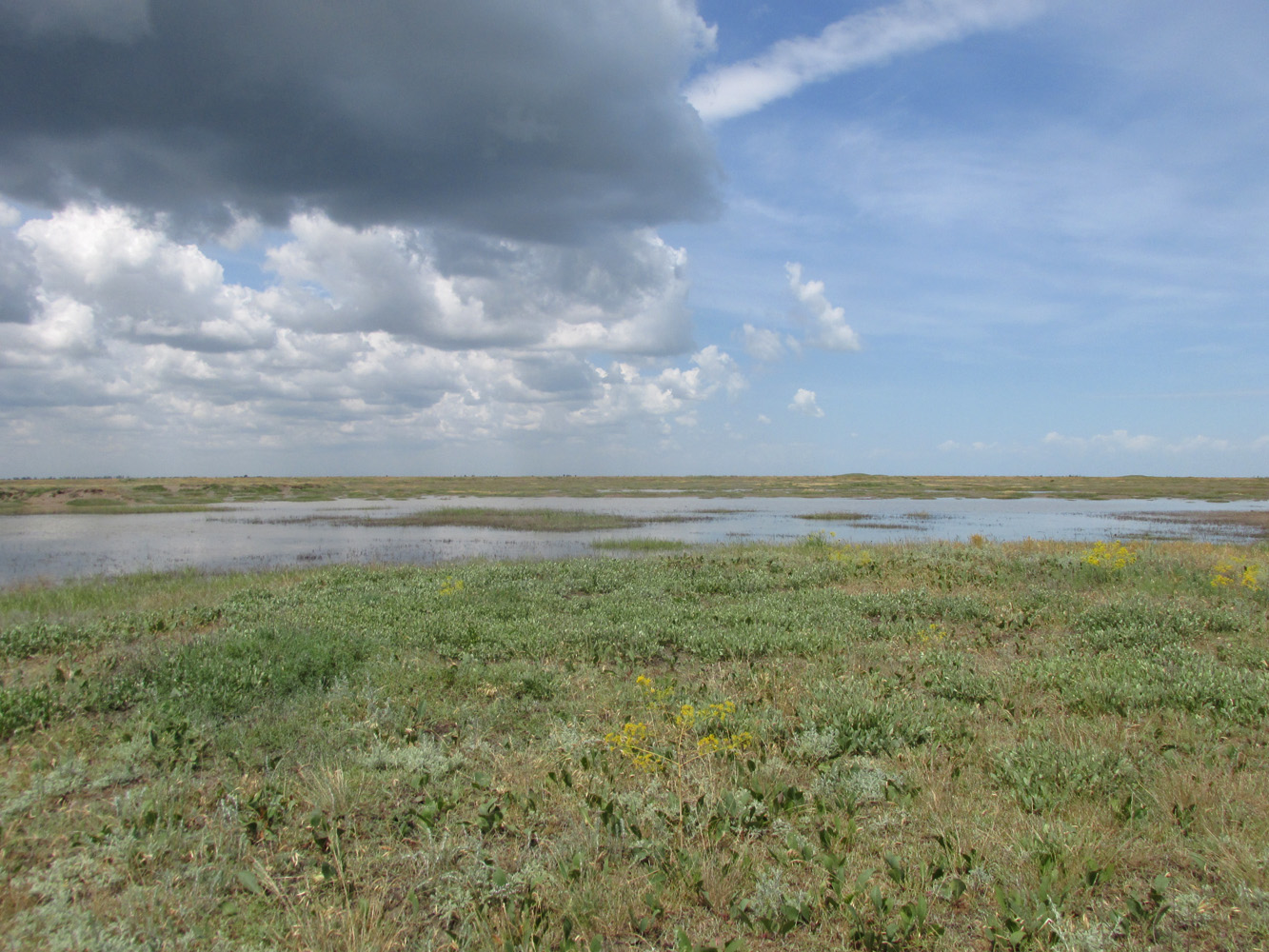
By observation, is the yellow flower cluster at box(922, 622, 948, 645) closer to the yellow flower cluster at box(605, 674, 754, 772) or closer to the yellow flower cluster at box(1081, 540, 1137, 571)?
the yellow flower cluster at box(605, 674, 754, 772)

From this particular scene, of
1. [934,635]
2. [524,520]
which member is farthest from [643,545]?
[934,635]

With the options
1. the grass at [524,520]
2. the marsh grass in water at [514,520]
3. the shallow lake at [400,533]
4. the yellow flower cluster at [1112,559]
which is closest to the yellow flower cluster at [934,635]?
the yellow flower cluster at [1112,559]

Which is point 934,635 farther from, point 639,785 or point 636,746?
point 639,785

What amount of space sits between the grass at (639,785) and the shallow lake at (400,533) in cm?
1717

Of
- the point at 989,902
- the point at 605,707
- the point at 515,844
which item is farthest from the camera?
the point at 605,707

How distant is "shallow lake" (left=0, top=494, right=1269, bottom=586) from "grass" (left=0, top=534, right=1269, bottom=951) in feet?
56.3

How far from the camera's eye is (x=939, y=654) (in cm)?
977

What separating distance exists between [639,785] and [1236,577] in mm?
16693

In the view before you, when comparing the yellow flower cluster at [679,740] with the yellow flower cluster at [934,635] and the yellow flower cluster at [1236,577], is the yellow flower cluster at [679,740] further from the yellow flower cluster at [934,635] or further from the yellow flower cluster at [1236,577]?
the yellow flower cluster at [1236,577]

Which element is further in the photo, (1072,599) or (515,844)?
(1072,599)

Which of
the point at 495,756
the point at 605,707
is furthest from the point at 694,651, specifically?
the point at 495,756

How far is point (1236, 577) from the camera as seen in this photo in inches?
609

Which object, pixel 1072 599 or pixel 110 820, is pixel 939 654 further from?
pixel 110 820

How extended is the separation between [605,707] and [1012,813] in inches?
167
